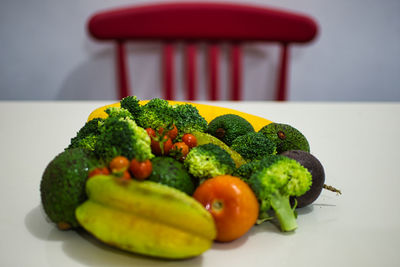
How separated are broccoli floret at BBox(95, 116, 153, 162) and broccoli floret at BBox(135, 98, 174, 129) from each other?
11 centimetres

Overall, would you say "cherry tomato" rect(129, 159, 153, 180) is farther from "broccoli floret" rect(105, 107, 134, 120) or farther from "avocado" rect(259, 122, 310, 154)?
"avocado" rect(259, 122, 310, 154)

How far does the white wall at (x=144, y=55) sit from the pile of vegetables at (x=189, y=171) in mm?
1873

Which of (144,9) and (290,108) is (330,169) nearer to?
(290,108)

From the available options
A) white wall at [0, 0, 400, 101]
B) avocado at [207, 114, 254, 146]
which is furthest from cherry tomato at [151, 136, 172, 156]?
white wall at [0, 0, 400, 101]

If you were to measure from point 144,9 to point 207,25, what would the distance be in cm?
33

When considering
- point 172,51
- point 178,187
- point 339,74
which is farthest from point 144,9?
point 178,187

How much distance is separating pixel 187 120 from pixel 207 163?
0.54 ft

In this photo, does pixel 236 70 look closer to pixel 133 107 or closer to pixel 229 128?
pixel 229 128

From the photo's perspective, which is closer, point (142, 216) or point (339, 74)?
point (142, 216)

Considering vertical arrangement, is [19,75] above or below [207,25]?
below

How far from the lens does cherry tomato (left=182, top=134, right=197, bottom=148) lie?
0.76 meters

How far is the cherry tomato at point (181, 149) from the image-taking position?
2.26ft

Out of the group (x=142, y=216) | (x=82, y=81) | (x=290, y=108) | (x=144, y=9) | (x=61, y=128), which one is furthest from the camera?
(x=82, y=81)

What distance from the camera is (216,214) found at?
61 centimetres
